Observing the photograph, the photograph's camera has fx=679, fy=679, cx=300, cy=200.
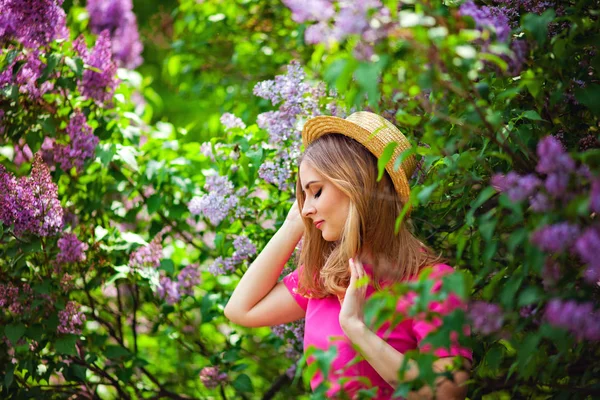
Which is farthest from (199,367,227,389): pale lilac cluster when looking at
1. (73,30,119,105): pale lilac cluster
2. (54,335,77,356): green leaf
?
(73,30,119,105): pale lilac cluster

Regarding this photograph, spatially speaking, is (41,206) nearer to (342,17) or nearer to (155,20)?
(342,17)

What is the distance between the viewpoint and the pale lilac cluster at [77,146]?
2.87m

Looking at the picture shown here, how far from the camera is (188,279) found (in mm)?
3076

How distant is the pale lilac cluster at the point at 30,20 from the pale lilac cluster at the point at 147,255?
36.3 inches

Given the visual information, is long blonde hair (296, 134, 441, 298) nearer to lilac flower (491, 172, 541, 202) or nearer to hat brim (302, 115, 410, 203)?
hat brim (302, 115, 410, 203)

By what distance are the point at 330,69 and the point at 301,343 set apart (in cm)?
179

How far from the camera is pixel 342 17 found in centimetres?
131

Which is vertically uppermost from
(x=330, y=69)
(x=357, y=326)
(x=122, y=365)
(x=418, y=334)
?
(x=330, y=69)

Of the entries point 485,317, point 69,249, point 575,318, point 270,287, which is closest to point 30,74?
A: point 69,249

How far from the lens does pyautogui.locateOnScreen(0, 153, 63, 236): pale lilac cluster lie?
7.88ft

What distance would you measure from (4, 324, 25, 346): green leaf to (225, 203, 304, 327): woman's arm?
837 millimetres

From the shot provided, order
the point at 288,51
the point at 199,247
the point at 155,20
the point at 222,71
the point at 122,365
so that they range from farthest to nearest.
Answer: the point at 155,20, the point at 222,71, the point at 288,51, the point at 199,247, the point at 122,365

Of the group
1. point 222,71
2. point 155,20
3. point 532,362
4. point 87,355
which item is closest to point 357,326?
point 532,362

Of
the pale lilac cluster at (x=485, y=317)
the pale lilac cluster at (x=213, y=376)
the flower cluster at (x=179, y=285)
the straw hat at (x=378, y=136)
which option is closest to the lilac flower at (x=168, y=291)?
the flower cluster at (x=179, y=285)
